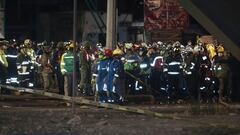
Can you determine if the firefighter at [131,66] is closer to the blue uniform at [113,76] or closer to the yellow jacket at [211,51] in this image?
the yellow jacket at [211,51]

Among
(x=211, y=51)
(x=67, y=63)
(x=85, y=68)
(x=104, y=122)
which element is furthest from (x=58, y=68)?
(x=104, y=122)

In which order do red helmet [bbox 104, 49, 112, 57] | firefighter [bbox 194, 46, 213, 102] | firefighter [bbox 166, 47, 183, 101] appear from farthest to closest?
firefighter [bbox 194, 46, 213, 102] → firefighter [bbox 166, 47, 183, 101] → red helmet [bbox 104, 49, 112, 57]

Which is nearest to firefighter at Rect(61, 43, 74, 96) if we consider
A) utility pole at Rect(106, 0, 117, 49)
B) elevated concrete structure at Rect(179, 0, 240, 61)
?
utility pole at Rect(106, 0, 117, 49)

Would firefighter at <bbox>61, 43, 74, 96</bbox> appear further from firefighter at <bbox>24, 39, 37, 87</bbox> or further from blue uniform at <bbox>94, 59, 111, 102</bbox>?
firefighter at <bbox>24, 39, 37, 87</bbox>

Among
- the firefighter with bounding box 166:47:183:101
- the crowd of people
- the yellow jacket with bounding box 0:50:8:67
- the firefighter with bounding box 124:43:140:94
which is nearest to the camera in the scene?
the crowd of people

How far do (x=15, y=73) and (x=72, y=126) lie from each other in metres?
9.27

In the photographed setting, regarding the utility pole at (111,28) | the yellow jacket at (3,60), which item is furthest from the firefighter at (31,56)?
the utility pole at (111,28)

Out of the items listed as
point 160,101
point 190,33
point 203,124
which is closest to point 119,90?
point 160,101

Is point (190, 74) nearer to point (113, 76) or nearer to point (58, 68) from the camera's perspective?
point (113, 76)

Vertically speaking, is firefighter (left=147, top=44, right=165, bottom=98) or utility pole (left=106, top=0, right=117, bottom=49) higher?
utility pole (left=106, top=0, right=117, bottom=49)

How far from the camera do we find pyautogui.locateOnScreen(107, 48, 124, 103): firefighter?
63.2 feet

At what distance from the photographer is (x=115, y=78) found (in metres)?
19.3

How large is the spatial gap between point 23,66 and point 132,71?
3846 millimetres

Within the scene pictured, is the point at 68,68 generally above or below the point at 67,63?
below
